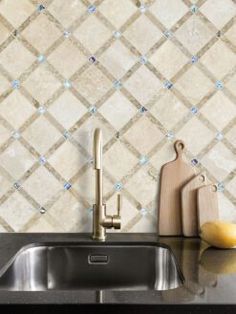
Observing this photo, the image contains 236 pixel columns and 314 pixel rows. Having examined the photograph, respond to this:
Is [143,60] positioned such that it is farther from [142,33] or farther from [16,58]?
[16,58]

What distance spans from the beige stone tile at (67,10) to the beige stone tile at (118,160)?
0.42 m

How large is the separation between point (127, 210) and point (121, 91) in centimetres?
38

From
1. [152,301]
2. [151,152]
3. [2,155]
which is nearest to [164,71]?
[151,152]

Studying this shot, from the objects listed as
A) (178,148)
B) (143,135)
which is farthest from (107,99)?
(178,148)

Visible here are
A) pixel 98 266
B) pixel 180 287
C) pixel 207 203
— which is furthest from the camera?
pixel 207 203

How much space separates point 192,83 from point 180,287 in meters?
0.73

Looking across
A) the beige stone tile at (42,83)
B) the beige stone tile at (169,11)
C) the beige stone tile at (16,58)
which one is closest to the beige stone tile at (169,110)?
the beige stone tile at (169,11)

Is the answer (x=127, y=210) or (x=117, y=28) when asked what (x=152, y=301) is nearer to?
(x=127, y=210)

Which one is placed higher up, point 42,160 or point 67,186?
point 42,160

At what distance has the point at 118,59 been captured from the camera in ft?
4.87

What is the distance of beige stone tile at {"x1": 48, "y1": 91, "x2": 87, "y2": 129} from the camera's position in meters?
1.49

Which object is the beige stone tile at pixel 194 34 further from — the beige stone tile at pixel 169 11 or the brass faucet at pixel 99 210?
the brass faucet at pixel 99 210

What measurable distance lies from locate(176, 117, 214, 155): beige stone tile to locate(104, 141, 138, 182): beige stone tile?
0.56 feet

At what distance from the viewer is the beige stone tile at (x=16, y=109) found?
1.49 m
